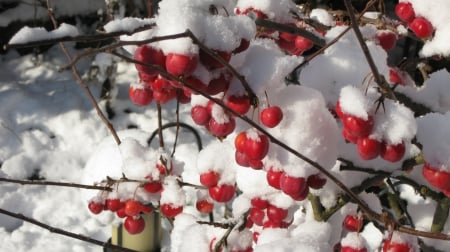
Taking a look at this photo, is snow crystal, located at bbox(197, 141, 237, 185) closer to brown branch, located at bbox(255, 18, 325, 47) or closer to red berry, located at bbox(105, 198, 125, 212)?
red berry, located at bbox(105, 198, 125, 212)

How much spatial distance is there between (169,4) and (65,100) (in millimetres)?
2896

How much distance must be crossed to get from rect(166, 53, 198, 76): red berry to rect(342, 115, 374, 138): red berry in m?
0.26

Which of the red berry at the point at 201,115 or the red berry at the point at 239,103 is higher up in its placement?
the red berry at the point at 239,103

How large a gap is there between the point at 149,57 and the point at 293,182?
0.33 m

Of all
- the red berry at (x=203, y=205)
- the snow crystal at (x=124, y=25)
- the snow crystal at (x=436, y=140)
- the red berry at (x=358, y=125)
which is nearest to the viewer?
the snow crystal at (x=124, y=25)

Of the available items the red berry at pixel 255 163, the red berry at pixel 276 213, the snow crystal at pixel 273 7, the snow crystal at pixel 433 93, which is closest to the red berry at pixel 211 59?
the red berry at pixel 255 163

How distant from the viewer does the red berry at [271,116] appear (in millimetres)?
938

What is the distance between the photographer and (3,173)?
2.89 metres

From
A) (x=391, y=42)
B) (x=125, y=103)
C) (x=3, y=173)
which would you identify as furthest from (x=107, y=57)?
(x=391, y=42)

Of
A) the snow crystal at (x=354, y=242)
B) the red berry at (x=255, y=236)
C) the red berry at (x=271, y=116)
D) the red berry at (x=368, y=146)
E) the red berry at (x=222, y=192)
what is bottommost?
the red berry at (x=255, y=236)

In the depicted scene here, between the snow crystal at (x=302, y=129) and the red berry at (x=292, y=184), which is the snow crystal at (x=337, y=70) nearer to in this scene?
the snow crystal at (x=302, y=129)

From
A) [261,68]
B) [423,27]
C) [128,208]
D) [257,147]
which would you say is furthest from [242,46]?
[128,208]

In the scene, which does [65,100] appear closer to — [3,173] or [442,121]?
[3,173]

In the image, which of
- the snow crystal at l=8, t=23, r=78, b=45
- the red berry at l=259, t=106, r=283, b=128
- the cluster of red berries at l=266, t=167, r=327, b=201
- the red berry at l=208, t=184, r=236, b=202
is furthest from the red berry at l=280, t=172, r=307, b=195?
the snow crystal at l=8, t=23, r=78, b=45
